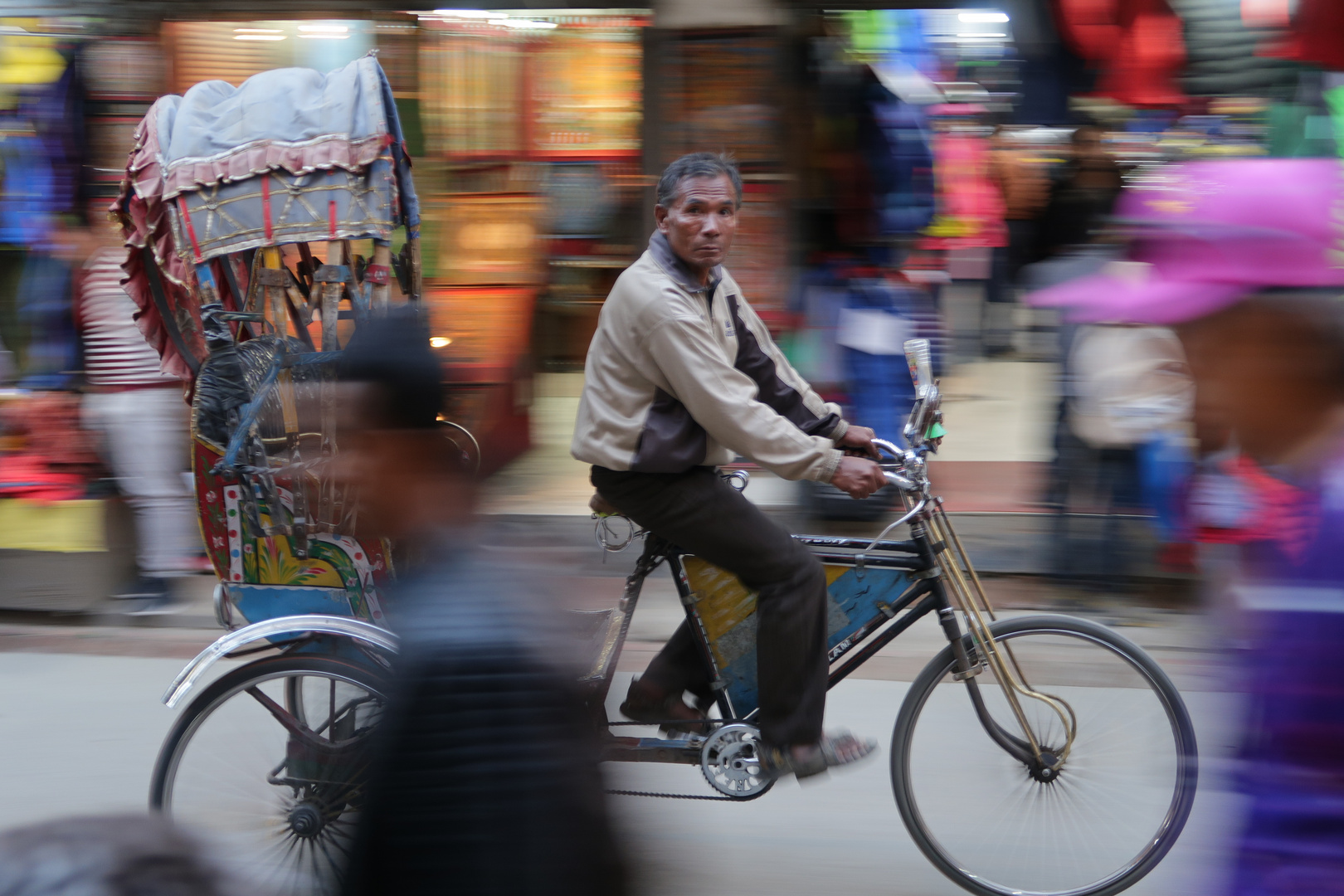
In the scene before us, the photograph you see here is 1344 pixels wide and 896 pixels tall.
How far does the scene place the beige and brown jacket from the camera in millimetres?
3055

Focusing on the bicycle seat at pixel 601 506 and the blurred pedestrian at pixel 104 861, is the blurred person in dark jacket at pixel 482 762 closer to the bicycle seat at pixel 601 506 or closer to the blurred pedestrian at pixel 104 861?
the blurred pedestrian at pixel 104 861

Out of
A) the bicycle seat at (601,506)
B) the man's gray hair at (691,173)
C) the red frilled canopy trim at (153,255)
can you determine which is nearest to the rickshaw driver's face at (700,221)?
the man's gray hair at (691,173)

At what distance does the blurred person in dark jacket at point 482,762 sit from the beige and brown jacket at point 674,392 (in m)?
1.56

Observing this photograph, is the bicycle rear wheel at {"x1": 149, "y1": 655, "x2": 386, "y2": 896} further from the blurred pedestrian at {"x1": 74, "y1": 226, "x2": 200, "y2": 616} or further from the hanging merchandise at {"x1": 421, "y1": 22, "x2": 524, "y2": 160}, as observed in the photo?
the hanging merchandise at {"x1": 421, "y1": 22, "x2": 524, "y2": 160}

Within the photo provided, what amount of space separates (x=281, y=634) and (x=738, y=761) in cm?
118

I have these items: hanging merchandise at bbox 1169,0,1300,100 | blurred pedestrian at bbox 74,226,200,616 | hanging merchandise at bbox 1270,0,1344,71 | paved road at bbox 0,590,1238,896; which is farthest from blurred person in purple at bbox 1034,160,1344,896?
blurred pedestrian at bbox 74,226,200,616

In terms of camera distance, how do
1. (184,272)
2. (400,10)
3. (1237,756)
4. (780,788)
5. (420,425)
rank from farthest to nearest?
(400,10), (184,272), (780,788), (420,425), (1237,756)

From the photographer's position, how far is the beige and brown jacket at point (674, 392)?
3.05 m

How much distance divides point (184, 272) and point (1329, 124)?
15.2 ft

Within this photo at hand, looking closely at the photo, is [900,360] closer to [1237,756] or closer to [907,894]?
[907,894]

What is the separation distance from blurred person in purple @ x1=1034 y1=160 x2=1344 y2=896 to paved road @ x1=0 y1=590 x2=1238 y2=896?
4.12 feet

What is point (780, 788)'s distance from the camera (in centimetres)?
404

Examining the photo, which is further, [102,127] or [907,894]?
[102,127]

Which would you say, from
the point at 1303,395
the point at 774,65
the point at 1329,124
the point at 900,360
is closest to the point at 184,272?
the point at 774,65
